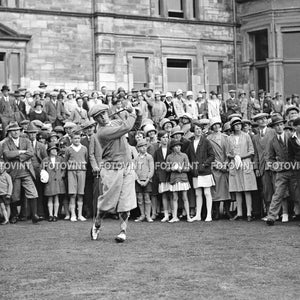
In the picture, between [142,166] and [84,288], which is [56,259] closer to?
[84,288]

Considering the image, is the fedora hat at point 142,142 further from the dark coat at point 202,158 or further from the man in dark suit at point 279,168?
the man in dark suit at point 279,168

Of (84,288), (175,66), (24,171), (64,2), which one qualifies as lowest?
(84,288)

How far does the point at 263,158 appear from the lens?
16.3 m

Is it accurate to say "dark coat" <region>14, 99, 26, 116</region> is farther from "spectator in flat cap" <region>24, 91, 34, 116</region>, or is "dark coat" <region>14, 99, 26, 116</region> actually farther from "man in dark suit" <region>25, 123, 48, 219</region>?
"man in dark suit" <region>25, 123, 48, 219</region>

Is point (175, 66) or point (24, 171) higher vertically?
point (175, 66)

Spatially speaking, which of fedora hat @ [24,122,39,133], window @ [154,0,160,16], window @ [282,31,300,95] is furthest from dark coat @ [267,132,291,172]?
window @ [282,31,300,95]

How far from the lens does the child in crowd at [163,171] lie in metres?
17.0

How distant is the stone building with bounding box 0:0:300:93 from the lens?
2917 cm

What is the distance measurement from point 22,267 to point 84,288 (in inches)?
74.2

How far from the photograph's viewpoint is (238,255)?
1108cm

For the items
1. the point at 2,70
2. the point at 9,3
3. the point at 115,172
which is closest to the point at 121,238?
the point at 115,172

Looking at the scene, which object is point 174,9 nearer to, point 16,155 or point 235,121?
point 235,121

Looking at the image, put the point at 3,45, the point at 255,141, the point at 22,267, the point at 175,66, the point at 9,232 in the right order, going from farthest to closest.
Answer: the point at 175,66, the point at 3,45, the point at 255,141, the point at 9,232, the point at 22,267

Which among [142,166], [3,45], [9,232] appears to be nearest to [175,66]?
[3,45]
